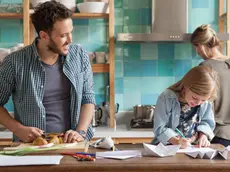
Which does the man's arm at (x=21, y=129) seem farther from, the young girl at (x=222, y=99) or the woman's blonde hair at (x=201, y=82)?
the young girl at (x=222, y=99)

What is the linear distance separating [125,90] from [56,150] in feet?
7.28

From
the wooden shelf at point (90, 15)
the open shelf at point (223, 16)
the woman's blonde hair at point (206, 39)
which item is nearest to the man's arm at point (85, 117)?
the woman's blonde hair at point (206, 39)

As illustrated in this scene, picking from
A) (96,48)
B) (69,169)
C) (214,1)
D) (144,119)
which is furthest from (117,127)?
(69,169)

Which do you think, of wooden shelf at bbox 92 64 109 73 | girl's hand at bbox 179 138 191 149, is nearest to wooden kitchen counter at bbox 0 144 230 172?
girl's hand at bbox 179 138 191 149

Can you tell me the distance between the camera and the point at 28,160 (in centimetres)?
164

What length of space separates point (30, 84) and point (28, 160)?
65 centimetres

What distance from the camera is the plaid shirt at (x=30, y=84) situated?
2.20 metres

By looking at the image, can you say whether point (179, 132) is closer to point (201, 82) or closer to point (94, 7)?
point (201, 82)

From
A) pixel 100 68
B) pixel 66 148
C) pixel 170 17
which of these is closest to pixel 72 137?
pixel 66 148

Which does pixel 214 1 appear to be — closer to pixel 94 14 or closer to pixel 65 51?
pixel 94 14

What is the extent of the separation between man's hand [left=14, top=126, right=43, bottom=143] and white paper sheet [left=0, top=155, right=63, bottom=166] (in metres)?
0.33

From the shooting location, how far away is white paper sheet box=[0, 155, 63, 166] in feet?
5.23

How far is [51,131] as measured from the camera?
7.47 ft

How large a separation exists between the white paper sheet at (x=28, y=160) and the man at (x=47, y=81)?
43 centimetres
